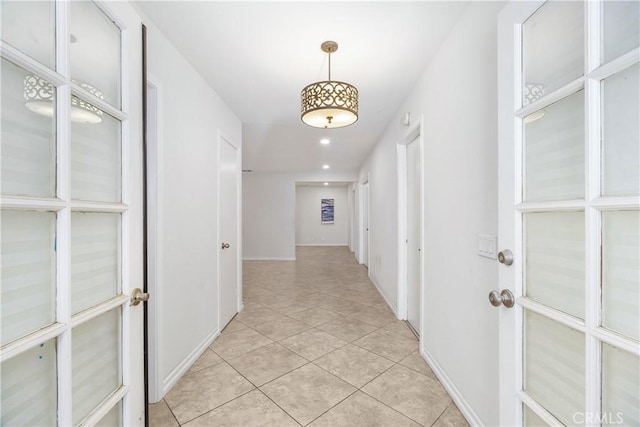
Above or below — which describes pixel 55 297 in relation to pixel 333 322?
above

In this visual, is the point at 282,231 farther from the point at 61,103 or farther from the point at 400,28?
the point at 61,103

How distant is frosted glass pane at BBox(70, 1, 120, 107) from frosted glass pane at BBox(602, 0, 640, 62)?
148cm

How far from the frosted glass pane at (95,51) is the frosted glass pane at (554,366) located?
1.68 meters

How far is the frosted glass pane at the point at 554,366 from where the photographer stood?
0.76 m

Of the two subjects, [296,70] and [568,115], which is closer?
[568,115]

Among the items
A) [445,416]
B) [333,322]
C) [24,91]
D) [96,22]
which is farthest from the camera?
[333,322]

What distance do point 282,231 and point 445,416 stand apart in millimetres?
6047

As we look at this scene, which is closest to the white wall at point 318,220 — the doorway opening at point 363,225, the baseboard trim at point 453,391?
the doorway opening at point 363,225

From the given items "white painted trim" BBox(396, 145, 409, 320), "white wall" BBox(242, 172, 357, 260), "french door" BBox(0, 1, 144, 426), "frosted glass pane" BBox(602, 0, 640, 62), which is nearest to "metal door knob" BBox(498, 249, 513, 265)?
"frosted glass pane" BBox(602, 0, 640, 62)

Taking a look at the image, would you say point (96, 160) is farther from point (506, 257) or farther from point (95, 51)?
point (506, 257)

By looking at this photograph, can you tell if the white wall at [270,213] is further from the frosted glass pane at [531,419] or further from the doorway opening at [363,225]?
the frosted glass pane at [531,419]

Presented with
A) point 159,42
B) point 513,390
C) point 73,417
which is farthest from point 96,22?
point 513,390

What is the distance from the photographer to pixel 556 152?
828 millimetres

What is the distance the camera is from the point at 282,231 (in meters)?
7.31
